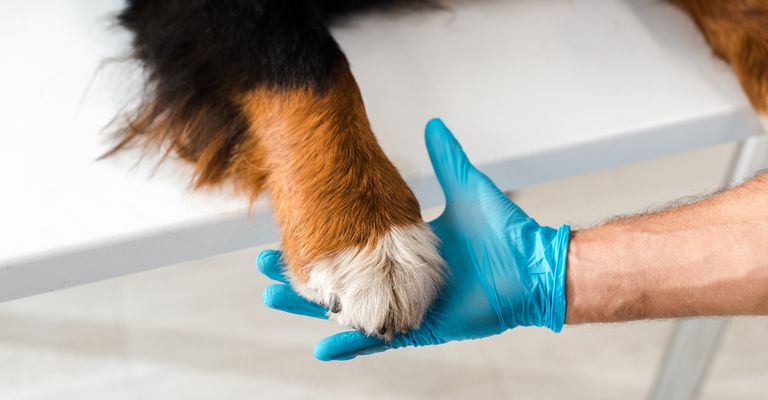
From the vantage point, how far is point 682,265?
3.06ft

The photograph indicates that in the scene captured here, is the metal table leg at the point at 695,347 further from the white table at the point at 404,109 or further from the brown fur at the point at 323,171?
the brown fur at the point at 323,171

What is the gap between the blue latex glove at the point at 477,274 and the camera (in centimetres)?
94

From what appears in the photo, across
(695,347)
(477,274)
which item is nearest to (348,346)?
(477,274)

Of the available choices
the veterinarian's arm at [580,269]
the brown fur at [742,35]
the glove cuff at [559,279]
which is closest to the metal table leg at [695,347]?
the brown fur at [742,35]

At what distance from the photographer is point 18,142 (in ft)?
3.18

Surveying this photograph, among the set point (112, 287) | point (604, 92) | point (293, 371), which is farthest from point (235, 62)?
point (112, 287)

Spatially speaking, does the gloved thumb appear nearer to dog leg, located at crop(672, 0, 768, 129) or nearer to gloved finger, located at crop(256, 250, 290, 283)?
gloved finger, located at crop(256, 250, 290, 283)

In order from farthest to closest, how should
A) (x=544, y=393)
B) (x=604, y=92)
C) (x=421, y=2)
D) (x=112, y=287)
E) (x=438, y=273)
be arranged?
(x=112, y=287) → (x=544, y=393) → (x=421, y=2) → (x=604, y=92) → (x=438, y=273)

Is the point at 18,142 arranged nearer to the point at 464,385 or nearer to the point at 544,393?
the point at 464,385

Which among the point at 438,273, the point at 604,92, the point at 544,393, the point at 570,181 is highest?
the point at 604,92

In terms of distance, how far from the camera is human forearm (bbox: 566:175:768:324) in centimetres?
92

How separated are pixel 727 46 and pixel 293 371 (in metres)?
1.01

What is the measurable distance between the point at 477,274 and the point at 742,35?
54cm

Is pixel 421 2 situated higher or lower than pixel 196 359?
higher
